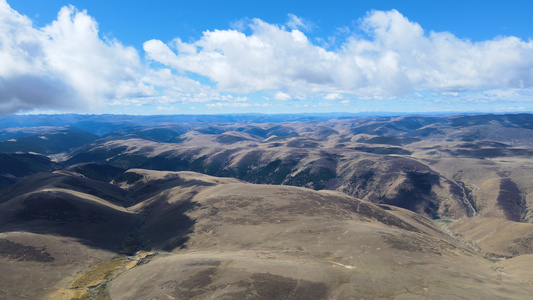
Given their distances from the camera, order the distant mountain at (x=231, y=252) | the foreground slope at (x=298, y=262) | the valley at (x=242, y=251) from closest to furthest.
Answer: the foreground slope at (x=298, y=262)
the valley at (x=242, y=251)
the distant mountain at (x=231, y=252)

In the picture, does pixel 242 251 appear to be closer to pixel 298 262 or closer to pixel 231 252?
pixel 231 252

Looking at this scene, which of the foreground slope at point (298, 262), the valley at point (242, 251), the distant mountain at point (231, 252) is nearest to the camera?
the foreground slope at point (298, 262)

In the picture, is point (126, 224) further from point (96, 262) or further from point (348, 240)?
point (348, 240)

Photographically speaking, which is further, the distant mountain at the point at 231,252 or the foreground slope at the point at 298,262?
the distant mountain at the point at 231,252

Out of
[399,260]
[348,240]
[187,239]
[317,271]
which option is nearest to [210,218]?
[187,239]

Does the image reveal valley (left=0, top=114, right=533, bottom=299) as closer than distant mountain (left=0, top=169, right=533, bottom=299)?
Yes

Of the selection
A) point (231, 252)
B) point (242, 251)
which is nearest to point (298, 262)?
point (242, 251)

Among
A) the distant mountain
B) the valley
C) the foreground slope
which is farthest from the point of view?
the distant mountain

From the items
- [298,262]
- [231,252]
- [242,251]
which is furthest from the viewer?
[242,251]

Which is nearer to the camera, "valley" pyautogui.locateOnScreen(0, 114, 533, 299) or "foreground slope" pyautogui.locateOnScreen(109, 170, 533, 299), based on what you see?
"foreground slope" pyautogui.locateOnScreen(109, 170, 533, 299)

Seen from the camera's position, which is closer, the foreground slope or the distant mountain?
the foreground slope

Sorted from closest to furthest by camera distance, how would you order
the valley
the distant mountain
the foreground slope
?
the foreground slope → the valley → the distant mountain
